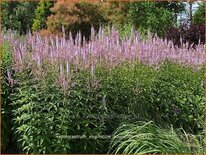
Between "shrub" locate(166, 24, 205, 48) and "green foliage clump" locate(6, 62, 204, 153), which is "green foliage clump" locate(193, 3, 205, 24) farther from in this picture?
"green foliage clump" locate(6, 62, 204, 153)

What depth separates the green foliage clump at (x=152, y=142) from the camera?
4.01 m

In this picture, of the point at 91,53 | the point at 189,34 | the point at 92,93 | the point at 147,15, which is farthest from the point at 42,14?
the point at 92,93

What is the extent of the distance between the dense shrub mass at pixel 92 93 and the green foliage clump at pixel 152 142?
0.05m

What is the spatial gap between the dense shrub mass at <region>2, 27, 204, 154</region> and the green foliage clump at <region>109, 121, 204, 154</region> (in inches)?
1.8

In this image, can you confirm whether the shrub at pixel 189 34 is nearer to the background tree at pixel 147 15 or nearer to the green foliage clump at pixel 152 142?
the background tree at pixel 147 15

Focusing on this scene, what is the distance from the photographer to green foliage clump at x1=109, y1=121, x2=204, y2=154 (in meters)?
4.01

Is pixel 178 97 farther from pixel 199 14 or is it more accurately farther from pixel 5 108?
pixel 199 14

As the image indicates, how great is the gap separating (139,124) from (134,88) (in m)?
0.47

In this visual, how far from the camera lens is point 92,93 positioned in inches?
184

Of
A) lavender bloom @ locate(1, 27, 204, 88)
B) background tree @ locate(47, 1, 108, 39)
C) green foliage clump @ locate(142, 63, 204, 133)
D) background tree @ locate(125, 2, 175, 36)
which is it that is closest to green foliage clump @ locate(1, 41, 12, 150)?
lavender bloom @ locate(1, 27, 204, 88)

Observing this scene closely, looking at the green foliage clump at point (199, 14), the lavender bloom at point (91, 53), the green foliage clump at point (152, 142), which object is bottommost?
the green foliage clump at point (152, 142)

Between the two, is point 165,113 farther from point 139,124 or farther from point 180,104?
point 139,124

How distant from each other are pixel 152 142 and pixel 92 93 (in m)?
0.91

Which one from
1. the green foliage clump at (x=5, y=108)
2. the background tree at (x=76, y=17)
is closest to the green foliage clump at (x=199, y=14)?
the background tree at (x=76, y=17)
